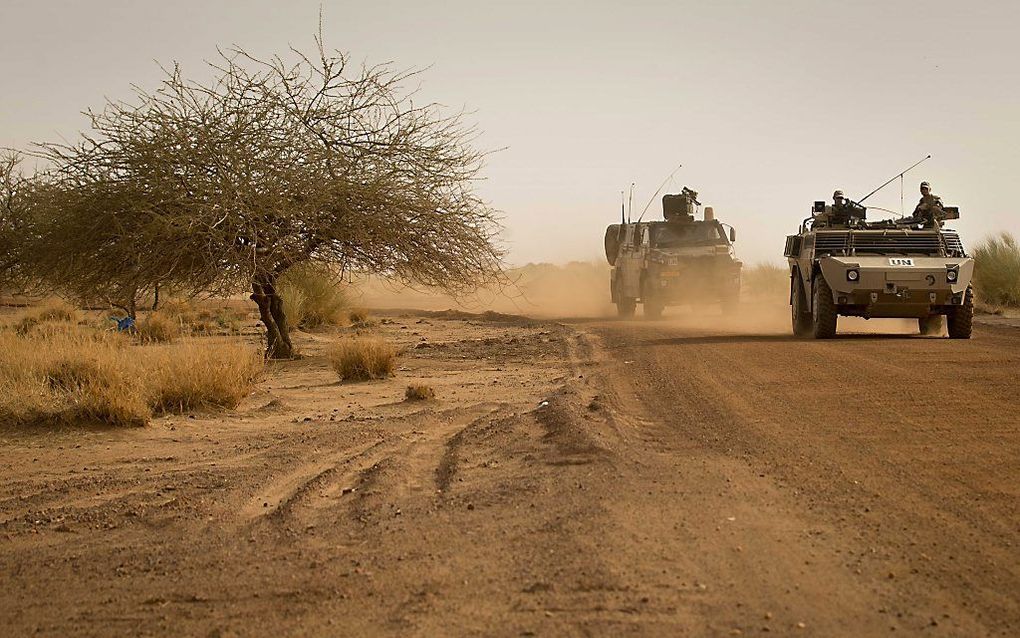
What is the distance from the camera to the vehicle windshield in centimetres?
2653

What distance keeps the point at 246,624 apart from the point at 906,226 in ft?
53.8

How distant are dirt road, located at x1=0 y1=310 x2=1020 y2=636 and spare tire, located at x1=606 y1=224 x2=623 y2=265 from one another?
18.9 m

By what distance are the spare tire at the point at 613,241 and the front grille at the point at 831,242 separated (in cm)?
1222

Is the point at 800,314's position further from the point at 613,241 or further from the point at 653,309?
the point at 613,241

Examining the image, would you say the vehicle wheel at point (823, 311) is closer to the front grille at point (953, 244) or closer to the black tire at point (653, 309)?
the front grille at point (953, 244)

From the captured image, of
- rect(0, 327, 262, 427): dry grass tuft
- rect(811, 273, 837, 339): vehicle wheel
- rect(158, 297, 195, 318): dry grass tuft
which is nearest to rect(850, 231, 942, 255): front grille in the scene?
rect(811, 273, 837, 339): vehicle wheel

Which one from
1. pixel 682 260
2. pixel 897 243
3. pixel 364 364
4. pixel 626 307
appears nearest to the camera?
pixel 364 364

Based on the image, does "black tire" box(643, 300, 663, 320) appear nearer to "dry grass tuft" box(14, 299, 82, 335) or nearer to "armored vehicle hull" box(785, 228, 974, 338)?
"armored vehicle hull" box(785, 228, 974, 338)

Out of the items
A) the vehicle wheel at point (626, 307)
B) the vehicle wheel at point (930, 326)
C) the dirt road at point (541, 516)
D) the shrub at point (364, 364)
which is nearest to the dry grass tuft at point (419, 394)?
the dirt road at point (541, 516)

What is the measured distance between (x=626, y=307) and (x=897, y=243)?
11.7 metres

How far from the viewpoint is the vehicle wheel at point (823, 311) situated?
1780 centimetres

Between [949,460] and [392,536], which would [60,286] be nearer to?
[392,536]

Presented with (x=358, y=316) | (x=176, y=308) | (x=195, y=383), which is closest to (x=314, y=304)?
(x=358, y=316)

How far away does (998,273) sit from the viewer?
1228 inches
